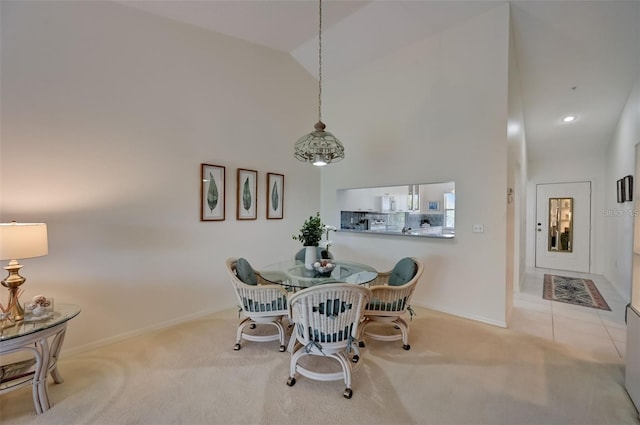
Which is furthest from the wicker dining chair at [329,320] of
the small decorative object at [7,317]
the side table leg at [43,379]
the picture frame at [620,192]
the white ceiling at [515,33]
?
the picture frame at [620,192]

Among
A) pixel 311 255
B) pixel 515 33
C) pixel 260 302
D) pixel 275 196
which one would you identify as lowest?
pixel 260 302

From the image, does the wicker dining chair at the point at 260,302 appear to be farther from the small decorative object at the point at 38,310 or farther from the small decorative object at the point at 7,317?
the small decorative object at the point at 7,317

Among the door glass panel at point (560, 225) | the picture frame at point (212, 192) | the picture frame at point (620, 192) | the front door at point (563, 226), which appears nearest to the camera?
the picture frame at point (212, 192)

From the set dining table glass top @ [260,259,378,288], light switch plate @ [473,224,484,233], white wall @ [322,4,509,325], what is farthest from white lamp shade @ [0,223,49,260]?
light switch plate @ [473,224,484,233]

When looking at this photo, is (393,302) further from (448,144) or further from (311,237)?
(448,144)

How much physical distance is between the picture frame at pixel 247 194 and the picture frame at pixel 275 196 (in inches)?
9.0

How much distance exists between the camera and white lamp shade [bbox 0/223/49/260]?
1896 millimetres

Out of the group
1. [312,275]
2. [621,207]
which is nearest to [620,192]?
[621,207]

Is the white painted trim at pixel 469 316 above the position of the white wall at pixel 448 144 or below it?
below

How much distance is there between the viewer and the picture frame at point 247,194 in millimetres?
3947

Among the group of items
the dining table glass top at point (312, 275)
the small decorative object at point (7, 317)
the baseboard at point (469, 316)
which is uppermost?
the dining table glass top at point (312, 275)

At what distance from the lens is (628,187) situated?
395 cm

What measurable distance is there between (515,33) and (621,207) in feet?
11.2

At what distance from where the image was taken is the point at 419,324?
10.9ft
